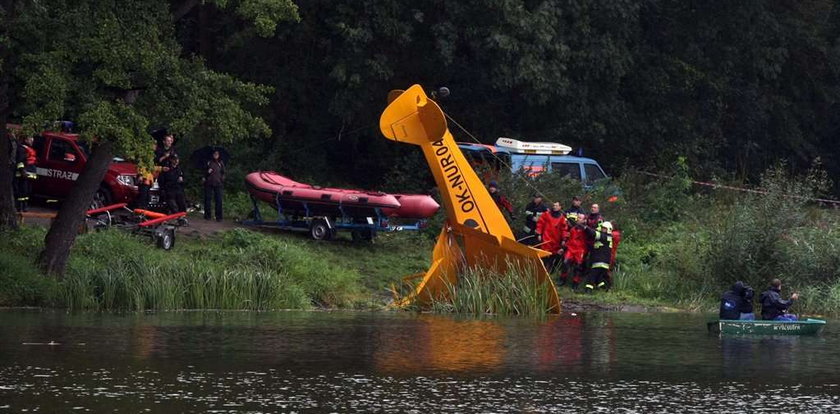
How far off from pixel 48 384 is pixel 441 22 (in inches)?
848

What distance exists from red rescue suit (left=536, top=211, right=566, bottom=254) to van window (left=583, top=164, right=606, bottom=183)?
206 inches

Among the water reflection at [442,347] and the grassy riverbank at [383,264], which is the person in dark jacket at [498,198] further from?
the water reflection at [442,347]

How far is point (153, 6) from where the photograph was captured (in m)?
25.3

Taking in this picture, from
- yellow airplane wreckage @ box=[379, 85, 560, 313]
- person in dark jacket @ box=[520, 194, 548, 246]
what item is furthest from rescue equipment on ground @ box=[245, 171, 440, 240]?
yellow airplane wreckage @ box=[379, 85, 560, 313]

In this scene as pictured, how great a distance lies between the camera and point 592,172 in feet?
113

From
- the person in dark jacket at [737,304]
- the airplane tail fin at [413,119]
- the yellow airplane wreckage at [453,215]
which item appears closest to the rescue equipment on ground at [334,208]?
the yellow airplane wreckage at [453,215]

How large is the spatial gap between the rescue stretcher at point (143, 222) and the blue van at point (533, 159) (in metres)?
6.99

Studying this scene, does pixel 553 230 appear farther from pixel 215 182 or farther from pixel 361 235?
pixel 215 182

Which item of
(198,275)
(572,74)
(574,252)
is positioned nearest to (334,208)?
(574,252)

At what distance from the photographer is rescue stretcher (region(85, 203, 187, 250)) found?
91.1ft

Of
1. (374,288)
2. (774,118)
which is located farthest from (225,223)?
(774,118)

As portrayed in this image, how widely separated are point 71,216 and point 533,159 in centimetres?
1141

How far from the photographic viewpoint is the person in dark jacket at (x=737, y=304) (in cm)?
2395

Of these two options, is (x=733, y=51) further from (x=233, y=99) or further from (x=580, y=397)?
(x=580, y=397)
